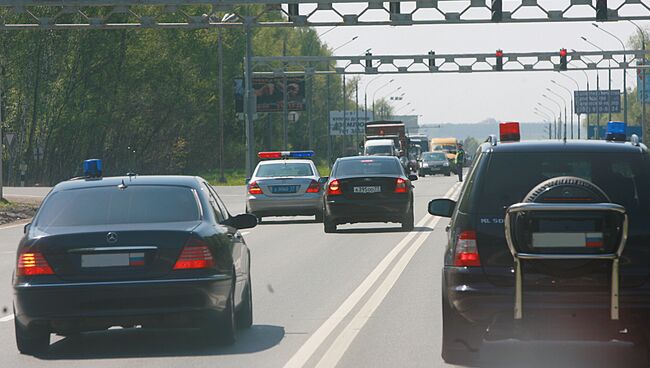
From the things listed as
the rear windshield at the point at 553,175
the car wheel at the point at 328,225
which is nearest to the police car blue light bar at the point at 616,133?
the rear windshield at the point at 553,175

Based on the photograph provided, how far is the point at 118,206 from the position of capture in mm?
11773

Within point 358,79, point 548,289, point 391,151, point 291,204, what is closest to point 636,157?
point 548,289

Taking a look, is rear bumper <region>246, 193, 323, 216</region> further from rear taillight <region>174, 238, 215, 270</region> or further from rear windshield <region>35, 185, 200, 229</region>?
rear taillight <region>174, 238, 215, 270</region>

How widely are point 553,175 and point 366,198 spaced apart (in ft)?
62.3

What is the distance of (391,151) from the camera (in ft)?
249

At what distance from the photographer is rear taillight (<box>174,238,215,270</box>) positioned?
442 inches

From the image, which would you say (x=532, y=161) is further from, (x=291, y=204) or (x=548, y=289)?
(x=291, y=204)

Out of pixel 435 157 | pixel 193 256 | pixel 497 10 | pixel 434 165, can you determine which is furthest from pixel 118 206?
pixel 435 157

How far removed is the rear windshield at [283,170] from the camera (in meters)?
32.6

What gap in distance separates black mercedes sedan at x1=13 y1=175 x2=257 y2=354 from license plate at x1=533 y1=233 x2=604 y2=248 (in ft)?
9.24

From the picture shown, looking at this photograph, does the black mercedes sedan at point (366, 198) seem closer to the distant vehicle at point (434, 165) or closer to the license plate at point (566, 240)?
the license plate at point (566, 240)

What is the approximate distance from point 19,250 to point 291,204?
823 inches

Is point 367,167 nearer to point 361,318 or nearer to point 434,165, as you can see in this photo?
point 361,318

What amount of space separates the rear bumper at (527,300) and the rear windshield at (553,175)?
18.7 inches
